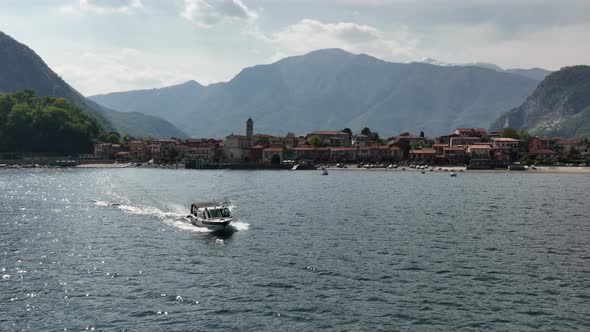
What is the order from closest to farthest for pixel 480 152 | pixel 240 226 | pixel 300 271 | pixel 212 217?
1. pixel 300 271
2. pixel 212 217
3. pixel 240 226
4. pixel 480 152

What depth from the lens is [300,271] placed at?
116ft

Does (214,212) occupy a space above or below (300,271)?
above

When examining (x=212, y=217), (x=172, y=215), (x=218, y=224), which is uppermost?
(x=212, y=217)

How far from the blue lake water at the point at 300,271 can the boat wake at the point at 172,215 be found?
472mm

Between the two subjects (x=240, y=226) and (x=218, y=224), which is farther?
(x=240, y=226)

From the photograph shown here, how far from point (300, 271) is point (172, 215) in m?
32.1

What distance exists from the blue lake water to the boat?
1250 millimetres

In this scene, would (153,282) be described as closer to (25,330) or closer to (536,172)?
(25,330)

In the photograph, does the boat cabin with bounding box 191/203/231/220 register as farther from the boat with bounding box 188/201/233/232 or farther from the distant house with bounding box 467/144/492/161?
the distant house with bounding box 467/144/492/161

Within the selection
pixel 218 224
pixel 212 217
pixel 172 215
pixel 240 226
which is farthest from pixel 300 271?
pixel 172 215

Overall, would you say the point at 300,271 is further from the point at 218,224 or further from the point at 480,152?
the point at 480,152

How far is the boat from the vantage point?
49.6m

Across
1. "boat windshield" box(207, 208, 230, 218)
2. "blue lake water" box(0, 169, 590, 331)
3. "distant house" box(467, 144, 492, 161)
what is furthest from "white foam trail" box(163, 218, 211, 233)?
"distant house" box(467, 144, 492, 161)

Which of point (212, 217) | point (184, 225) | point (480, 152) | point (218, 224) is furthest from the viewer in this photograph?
point (480, 152)
